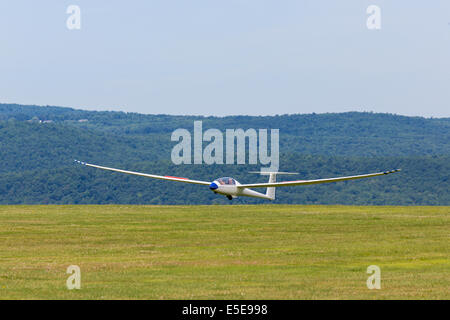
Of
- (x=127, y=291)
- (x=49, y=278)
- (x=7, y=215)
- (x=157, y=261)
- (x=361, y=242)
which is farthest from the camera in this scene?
(x=7, y=215)

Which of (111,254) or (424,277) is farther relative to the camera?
(111,254)

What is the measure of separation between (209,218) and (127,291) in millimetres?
41657

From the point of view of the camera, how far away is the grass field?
94.2 ft

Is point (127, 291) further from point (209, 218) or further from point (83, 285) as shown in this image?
point (209, 218)

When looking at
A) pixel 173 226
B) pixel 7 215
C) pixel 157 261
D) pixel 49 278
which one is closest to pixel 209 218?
pixel 173 226

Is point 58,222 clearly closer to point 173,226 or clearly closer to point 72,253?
point 173,226

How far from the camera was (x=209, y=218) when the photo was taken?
2758 inches

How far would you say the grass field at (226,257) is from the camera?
28.7 m

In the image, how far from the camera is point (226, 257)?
39.8 metres

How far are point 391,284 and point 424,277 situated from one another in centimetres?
268
